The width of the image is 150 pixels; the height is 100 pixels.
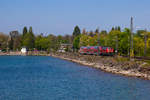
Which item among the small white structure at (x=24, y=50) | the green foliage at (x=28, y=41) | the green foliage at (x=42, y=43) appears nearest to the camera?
the green foliage at (x=28, y=41)

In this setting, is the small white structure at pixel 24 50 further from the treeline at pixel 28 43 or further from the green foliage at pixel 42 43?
the green foliage at pixel 42 43

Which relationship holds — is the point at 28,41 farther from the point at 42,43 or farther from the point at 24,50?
the point at 42,43

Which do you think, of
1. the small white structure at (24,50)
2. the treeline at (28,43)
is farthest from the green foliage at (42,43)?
the small white structure at (24,50)

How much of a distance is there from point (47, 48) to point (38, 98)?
546 feet

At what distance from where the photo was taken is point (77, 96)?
106 feet

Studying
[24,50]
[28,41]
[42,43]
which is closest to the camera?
[28,41]

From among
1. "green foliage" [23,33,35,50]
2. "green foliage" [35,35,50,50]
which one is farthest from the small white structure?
"green foliage" [35,35,50,50]

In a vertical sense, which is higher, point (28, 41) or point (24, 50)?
point (28, 41)

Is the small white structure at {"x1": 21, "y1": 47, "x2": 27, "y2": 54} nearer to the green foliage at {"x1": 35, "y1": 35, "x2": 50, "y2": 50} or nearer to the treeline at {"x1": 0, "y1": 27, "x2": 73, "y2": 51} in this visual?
the treeline at {"x1": 0, "y1": 27, "x2": 73, "y2": 51}

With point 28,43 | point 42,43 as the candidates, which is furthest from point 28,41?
point 42,43

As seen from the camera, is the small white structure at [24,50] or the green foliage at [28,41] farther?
the small white structure at [24,50]

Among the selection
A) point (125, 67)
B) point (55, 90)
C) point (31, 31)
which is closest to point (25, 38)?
point (31, 31)

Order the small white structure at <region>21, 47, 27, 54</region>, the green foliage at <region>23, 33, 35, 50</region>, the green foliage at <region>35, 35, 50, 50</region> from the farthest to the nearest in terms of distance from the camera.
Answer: the green foliage at <region>35, 35, 50, 50</region> → the small white structure at <region>21, 47, 27, 54</region> → the green foliage at <region>23, 33, 35, 50</region>

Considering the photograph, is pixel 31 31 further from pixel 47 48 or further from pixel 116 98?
pixel 116 98
